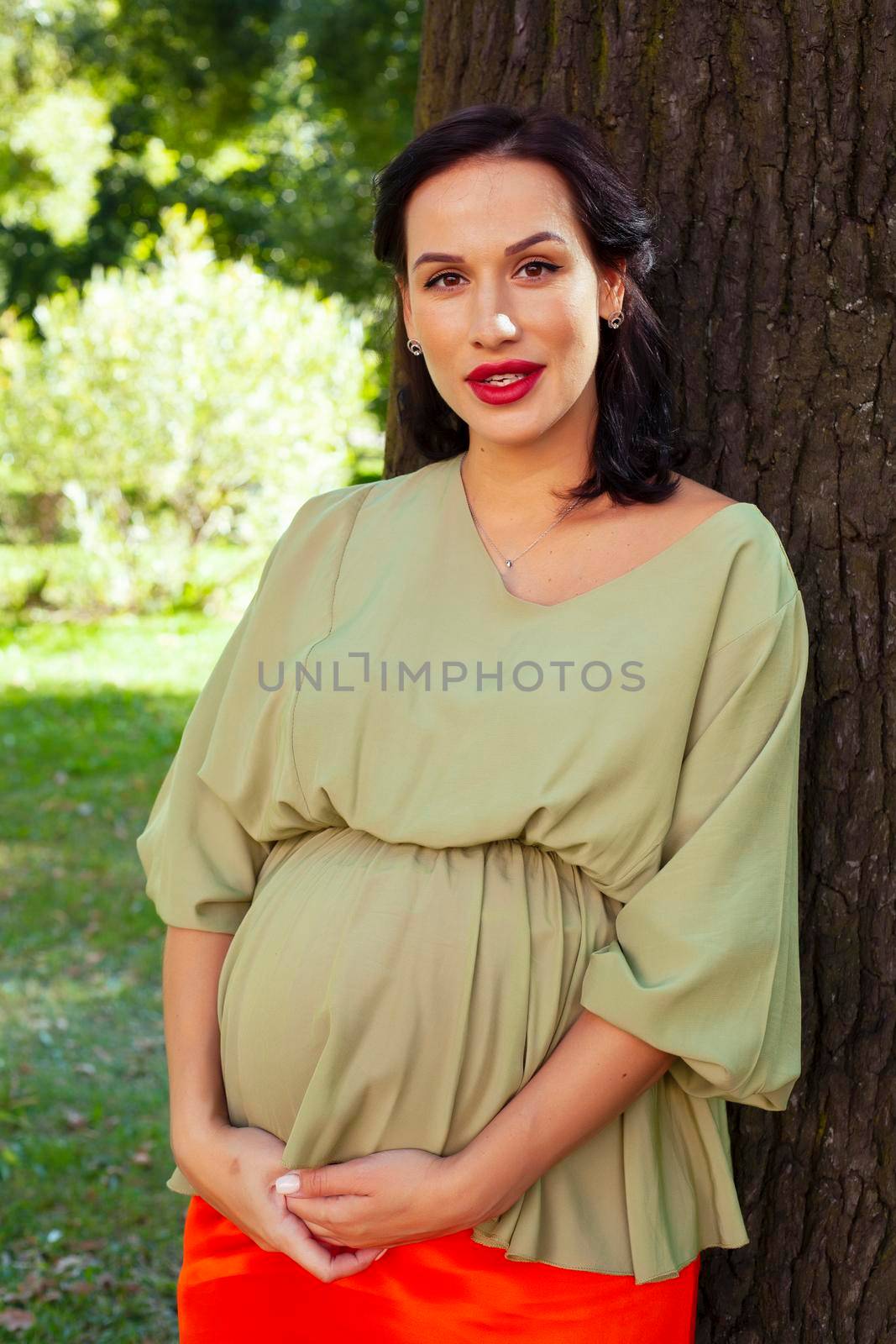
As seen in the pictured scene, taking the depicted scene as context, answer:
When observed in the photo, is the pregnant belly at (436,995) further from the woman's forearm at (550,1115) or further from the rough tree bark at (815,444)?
the rough tree bark at (815,444)

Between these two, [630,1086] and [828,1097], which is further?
[828,1097]

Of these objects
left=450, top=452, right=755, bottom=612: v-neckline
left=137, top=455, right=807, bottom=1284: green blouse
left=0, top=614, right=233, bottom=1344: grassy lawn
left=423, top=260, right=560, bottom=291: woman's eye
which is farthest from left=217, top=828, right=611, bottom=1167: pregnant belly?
left=0, top=614, right=233, bottom=1344: grassy lawn

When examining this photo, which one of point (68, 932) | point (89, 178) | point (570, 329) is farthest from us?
point (89, 178)

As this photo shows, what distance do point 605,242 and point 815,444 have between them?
0.47 metres

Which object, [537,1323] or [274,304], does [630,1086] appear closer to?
[537,1323]

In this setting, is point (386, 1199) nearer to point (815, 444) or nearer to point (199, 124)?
point (815, 444)

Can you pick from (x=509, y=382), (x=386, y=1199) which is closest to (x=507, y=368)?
(x=509, y=382)

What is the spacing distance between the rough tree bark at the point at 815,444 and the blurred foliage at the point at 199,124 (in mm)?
12672

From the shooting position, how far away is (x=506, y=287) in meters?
1.85

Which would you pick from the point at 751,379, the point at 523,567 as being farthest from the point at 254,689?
the point at 751,379

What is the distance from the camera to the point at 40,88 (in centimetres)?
1828

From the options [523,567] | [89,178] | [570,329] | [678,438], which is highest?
[89,178]

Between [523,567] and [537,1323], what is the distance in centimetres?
98

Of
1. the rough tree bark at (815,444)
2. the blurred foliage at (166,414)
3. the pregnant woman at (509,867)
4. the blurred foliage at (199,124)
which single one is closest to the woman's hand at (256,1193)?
the pregnant woman at (509,867)
